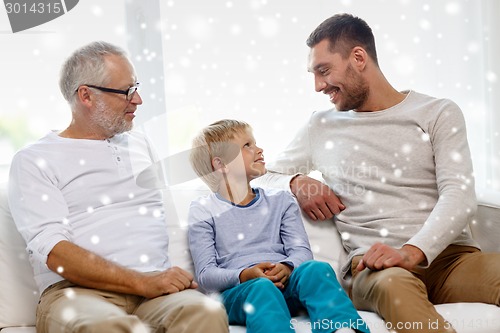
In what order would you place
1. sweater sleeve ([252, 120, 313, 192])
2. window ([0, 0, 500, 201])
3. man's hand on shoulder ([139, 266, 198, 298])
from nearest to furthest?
man's hand on shoulder ([139, 266, 198, 298])
sweater sleeve ([252, 120, 313, 192])
window ([0, 0, 500, 201])

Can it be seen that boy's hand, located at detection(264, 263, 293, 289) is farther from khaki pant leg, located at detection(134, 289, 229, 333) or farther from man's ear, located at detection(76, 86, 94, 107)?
man's ear, located at detection(76, 86, 94, 107)

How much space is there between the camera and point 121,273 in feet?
5.85

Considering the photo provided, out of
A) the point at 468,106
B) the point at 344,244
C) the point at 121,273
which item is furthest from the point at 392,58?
the point at 121,273

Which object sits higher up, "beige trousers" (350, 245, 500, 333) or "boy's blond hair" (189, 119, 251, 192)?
"boy's blond hair" (189, 119, 251, 192)

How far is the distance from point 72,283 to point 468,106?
Result: 77.9 inches

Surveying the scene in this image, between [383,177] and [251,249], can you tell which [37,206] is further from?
[383,177]

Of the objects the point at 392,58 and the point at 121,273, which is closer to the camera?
the point at 121,273

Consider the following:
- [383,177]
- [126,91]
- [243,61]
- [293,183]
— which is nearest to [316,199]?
[293,183]

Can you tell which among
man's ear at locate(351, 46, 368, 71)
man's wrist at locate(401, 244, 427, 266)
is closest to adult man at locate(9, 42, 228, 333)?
man's wrist at locate(401, 244, 427, 266)

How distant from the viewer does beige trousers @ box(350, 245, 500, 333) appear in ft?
5.65

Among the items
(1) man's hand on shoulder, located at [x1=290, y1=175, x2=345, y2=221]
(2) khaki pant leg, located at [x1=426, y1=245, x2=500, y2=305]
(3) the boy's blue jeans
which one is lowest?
(2) khaki pant leg, located at [x1=426, y1=245, x2=500, y2=305]

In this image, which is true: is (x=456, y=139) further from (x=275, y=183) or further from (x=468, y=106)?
(x=468, y=106)

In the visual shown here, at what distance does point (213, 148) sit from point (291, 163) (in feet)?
1.07

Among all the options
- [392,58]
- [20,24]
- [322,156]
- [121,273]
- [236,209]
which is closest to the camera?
[121,273]
